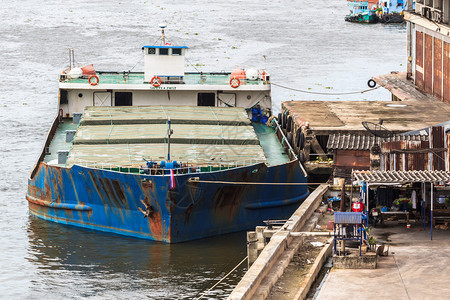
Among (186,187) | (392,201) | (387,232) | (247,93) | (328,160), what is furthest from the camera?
(247,93)

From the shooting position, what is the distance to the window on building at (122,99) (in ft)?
164

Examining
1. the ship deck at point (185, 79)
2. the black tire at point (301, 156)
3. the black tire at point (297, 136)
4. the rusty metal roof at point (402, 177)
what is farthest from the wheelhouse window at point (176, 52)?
the rusty metal roof at point (402, 177)

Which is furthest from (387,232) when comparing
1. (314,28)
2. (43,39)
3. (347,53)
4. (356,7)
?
(356,7)

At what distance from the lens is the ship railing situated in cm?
3553

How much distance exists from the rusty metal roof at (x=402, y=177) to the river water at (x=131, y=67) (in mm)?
5865

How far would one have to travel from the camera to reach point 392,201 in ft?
106

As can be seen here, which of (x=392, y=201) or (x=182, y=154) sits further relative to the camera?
(x=182, y=154)

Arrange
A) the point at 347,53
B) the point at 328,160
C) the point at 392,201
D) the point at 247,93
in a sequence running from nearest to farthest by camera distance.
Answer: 1. the point at 392,201
2. the point at 328,160
3. the point at 247,93
4. the point at 347,53

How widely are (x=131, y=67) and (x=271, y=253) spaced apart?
2326 inches

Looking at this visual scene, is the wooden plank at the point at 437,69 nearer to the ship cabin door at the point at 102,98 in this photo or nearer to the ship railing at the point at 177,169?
the ship cabin door at the point at 102,98

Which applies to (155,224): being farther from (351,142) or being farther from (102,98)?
(102,98)

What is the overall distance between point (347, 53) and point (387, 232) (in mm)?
72477

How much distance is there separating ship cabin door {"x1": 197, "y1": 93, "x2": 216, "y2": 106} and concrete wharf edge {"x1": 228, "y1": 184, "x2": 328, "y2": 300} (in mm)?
16179

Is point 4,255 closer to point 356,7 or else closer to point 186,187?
point 186,187
